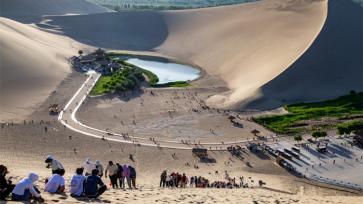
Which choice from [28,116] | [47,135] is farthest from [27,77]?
[47,135]

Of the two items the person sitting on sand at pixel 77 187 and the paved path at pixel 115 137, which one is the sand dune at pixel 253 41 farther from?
the person sitting on sand at pixel 77 187

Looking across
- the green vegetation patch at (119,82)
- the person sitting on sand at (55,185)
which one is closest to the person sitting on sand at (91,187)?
the person sitting on sand at (55,185)

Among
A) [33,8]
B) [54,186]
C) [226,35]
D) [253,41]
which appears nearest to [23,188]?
[54,186]

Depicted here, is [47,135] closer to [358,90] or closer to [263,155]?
[263,155]

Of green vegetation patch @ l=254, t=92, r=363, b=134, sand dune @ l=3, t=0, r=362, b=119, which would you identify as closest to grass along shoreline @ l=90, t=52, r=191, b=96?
sand dune @ l=3, t=0, r=362, b=119

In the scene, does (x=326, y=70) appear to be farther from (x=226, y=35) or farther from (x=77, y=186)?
(x=77, y=186)

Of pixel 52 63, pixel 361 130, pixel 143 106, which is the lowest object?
pixel 361 130
